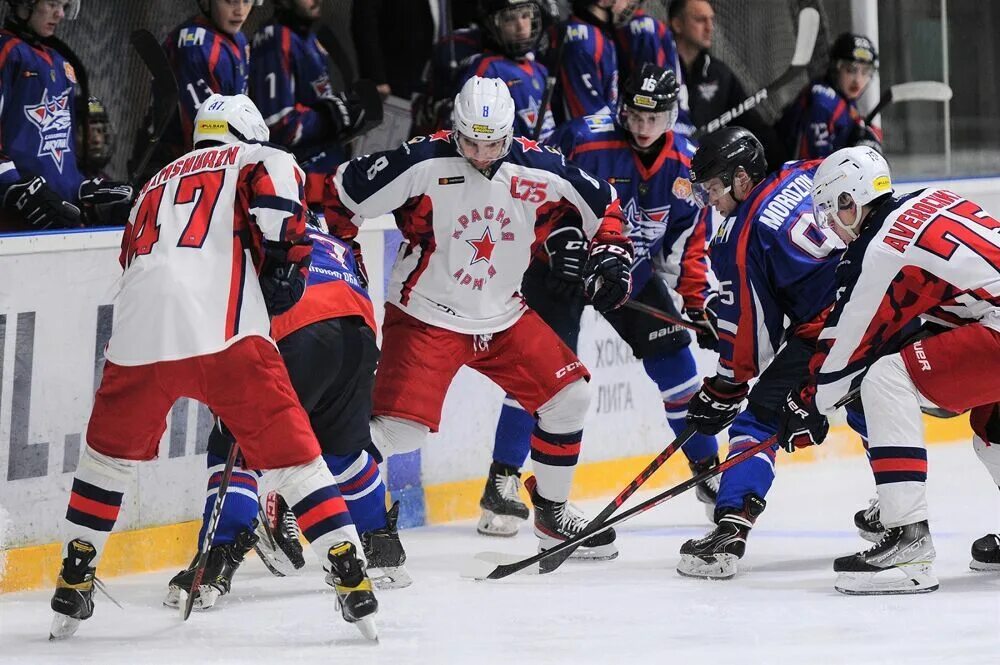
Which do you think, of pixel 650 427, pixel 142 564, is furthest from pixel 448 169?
pixel 650 427

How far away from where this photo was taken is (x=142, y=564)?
436 cm

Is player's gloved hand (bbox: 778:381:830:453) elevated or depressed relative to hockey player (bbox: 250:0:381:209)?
depressed

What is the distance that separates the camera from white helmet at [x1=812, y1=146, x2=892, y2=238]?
382cm

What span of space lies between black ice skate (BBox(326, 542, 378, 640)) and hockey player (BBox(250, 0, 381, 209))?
6.55ft

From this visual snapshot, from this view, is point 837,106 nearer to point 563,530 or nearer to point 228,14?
point 228,14

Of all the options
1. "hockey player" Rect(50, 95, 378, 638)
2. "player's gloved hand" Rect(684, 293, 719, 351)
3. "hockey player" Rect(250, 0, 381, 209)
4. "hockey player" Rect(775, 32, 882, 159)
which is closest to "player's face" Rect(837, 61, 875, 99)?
"hockey player" Rect(775, 32, 882, 159)

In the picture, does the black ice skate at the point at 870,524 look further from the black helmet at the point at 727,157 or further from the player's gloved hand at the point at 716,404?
the black helmet at the point at 727,157

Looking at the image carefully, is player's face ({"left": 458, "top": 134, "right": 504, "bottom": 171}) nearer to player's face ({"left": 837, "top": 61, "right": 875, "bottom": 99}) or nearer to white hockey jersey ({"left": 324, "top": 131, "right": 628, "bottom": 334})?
white hockey jersey ({"left": 324, "top": 131, "right": 628, "bottom": 334})

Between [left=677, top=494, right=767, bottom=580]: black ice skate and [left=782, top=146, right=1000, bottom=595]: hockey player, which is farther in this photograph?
[left=677, top=494, right=767, bottom=580]: black ice skate

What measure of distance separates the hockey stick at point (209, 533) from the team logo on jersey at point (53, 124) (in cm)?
122

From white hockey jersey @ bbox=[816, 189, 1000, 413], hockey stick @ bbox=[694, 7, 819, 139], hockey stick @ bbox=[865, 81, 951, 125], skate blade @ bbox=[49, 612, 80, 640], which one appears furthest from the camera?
hockey stick @ bbox=[865, 81, 951, 125]

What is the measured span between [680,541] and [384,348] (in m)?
1.02

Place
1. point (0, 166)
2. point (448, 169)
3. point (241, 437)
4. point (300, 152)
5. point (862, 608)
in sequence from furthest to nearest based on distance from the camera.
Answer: point (300, 152) → point (0, 166) → point (448, 169) → point (862, 608) → point (241, 437)

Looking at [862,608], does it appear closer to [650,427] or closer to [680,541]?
[680,541]
